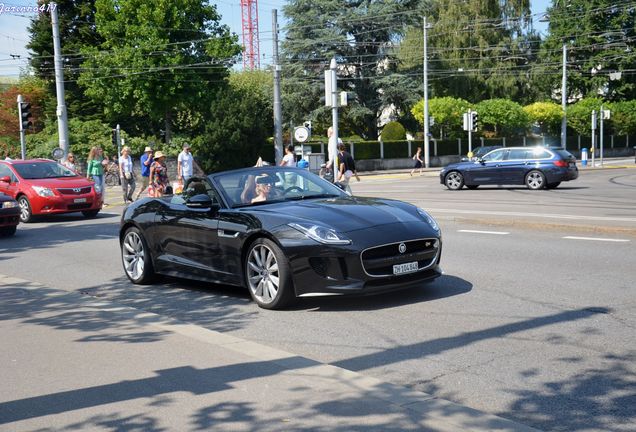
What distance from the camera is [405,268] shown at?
25.6ft

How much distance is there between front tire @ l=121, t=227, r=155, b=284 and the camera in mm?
9805

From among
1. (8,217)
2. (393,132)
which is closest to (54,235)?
(8,217)

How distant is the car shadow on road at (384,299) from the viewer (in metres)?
7.96

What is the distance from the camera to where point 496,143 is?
6594 centimetres

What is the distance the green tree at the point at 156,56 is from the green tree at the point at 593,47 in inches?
1240

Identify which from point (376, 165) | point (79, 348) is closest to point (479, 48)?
point (376, 165)

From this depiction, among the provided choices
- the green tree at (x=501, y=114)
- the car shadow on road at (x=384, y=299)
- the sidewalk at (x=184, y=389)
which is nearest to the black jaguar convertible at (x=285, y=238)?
the car shadow on road at (x=384, y=299)

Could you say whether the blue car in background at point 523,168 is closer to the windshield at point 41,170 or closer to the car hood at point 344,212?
the windshield at point 41,170

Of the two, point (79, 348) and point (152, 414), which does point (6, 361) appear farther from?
point (152, 414)

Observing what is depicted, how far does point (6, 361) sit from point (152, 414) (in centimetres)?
205

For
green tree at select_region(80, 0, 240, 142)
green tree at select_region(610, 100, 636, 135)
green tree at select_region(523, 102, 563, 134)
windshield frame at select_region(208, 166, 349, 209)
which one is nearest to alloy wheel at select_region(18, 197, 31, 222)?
windshield frame at select_region(208, 166, 349, 209)

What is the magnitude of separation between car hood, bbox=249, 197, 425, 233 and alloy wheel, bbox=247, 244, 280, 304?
378 millimetres

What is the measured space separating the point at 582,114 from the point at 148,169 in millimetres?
54551

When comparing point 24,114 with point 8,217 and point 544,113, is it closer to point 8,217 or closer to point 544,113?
point 8,217
